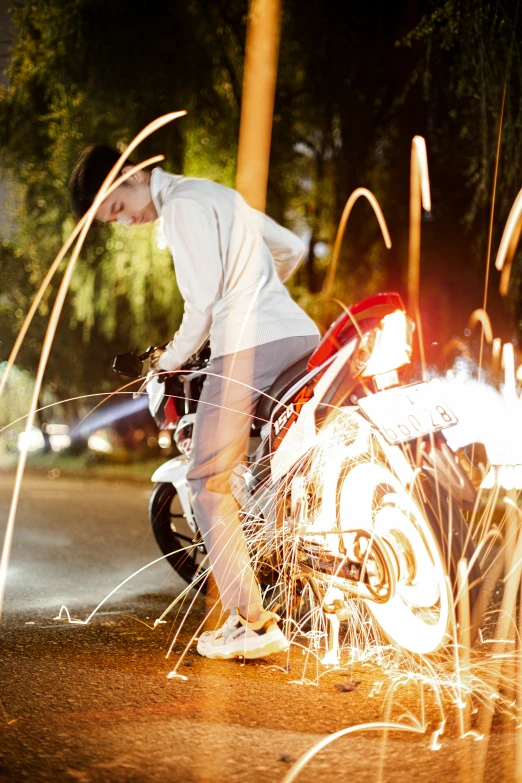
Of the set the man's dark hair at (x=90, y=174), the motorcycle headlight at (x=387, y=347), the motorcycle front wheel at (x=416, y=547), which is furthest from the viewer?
the man's dark hair at (x=90, y=174)

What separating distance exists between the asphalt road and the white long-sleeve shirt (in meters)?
1.27

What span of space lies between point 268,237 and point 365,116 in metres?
8.66

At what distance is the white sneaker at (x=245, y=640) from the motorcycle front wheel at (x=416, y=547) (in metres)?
0.41

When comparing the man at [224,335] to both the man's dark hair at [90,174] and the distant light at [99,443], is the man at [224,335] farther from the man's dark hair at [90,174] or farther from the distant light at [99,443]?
the distant light at [99,443]

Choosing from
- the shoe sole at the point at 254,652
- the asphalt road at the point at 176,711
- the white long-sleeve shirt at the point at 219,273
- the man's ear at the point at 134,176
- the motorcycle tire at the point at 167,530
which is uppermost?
the man's ear at the point at 134,176

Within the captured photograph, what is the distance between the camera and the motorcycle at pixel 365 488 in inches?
125

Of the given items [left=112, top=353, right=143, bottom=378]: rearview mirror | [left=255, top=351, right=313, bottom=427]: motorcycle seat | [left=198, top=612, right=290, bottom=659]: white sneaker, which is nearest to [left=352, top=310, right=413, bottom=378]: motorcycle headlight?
[left=255, top=351, right=313, bottom=427]: motorcycle seat

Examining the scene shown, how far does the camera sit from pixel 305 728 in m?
2.75

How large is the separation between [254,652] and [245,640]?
6 centimetres

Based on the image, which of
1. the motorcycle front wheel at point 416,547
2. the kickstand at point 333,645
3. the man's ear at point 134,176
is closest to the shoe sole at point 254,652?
the kickstand at point 333,645

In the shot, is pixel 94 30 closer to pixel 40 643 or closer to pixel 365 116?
pixel 365 116

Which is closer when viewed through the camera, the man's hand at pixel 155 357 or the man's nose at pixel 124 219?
the man's nose at pixel 124 219

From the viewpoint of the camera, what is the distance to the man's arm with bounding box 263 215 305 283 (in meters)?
4.16

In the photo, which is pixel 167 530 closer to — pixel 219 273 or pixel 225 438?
pixel 225 438
